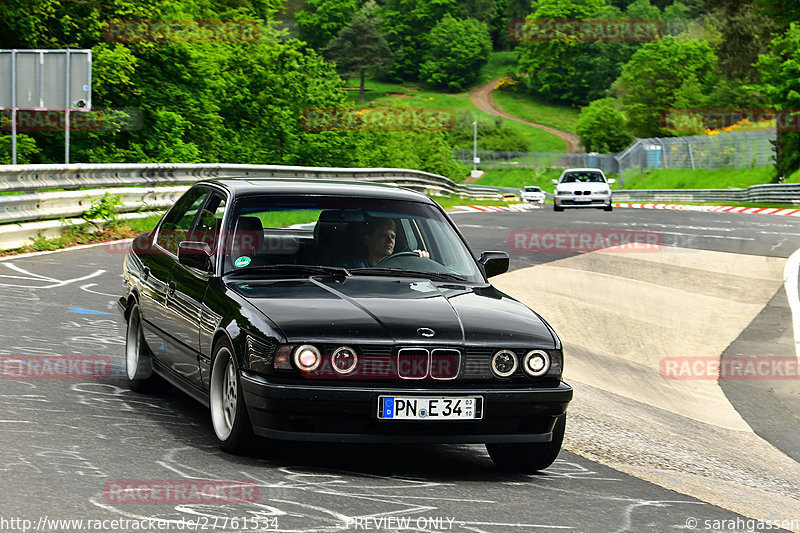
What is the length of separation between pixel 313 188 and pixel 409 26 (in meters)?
178

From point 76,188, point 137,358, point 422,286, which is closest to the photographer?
point 422,286

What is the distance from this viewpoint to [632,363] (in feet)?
40.8

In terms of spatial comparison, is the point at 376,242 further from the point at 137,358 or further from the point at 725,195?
the point at 725,195

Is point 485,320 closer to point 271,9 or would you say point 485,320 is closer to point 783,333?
point 783,333

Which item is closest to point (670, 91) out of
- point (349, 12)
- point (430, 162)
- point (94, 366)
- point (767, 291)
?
point (430, 162)

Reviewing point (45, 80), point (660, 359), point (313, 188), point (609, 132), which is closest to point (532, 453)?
point (313, 188)

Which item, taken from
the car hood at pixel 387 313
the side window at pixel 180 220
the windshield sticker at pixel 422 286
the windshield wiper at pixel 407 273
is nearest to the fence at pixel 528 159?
the side window at pixel 180 220

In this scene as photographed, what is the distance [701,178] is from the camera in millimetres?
67500

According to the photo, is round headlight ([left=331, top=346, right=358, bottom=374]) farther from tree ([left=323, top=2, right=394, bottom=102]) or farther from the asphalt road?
tree ([left=323, top=2, right=394, bottom=102])

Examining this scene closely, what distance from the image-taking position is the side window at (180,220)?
7.91m

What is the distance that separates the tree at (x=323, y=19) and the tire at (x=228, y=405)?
166 m

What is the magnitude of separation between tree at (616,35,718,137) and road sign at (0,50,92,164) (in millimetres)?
92139

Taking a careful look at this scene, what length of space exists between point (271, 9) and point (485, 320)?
55883 millimetres

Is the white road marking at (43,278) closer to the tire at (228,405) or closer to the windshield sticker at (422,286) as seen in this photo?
the tire at (228,405)
